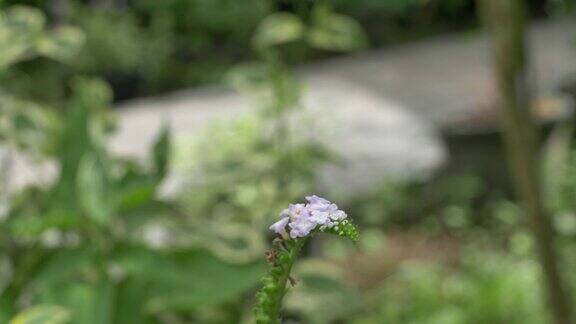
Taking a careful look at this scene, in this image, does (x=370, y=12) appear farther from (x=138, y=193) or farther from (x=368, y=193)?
(x=138, y=193)

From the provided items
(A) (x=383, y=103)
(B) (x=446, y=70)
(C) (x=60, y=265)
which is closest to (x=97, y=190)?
(C) (x=60, y=265)

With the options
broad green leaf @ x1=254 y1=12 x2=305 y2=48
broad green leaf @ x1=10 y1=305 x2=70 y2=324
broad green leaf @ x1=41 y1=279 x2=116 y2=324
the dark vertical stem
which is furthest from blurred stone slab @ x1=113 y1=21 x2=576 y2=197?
broad green leaf @ x1=10 y1=305 x2=70 y2=324

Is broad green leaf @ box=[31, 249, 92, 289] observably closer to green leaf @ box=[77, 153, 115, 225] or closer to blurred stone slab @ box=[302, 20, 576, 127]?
green leaf @ box=[77, 153, 115, 225]

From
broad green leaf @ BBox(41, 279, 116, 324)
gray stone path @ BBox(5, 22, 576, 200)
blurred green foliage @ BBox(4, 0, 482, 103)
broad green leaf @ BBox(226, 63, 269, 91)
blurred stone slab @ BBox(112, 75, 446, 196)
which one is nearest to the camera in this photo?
broad green leaf @ BBox(41, 279, 116, 324)

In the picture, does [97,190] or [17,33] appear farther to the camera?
[17,33]

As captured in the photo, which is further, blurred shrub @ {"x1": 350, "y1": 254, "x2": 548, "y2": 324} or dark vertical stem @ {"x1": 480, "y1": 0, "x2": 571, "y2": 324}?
blurred shrub @ {"x1": 350, "y1": 254, "x2": 548, "y2": 324}

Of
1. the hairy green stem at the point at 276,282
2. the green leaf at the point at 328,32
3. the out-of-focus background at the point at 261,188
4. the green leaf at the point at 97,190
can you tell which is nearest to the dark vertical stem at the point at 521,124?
the out-of-focus background at the point at 261,188

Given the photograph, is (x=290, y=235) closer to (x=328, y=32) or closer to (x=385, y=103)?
(x=328, y=32)

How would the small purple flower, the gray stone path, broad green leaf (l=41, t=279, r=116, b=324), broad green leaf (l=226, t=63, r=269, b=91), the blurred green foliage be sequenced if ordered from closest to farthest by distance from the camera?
1. the small purple flower
2. broad green leaf (l=41, t=279, r=116, b=324)
3. broad green leaf (l=226, t=63, r=269, b=91)
4. the gray stone path
5. the blurred green foliage
